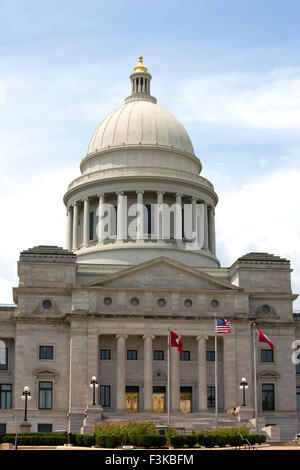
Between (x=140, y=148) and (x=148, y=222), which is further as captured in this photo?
(x=140, y=148)

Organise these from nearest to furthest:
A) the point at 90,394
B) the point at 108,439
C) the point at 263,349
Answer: the point at 108,439 → the point at 90,394 → the point at 263,349

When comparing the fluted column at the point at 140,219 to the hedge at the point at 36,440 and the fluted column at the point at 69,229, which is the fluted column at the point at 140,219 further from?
the hedge at the point at 36,440

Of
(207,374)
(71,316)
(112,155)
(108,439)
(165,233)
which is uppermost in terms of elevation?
(112,155)

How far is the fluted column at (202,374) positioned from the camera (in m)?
75.7

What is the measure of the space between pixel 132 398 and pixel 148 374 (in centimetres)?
A: 322

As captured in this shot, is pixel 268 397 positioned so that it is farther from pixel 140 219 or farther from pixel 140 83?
pixel 140 83

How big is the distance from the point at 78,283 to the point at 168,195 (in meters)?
16.4

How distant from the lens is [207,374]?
257 ft

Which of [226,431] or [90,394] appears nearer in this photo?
[226,431]

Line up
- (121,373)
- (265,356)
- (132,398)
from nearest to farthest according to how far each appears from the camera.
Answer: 1. (121,373)
2. (132,398)
3. (265,356)

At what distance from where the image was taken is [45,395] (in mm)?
76688

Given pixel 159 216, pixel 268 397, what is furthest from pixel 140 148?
pixel 268 397

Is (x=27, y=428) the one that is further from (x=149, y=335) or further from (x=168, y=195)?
(x=168, y=195)

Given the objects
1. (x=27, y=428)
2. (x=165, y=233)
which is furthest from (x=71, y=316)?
(x=165, y=233)
